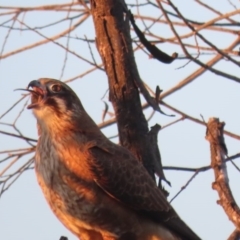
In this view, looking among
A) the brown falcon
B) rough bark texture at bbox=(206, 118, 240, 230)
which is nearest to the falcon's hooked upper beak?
the brown falcon

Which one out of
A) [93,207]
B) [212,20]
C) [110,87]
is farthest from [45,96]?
[212,20]

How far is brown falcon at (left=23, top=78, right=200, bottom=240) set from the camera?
496 centimetres

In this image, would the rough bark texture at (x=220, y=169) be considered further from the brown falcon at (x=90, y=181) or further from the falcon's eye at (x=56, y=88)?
the falcon's eye at (x=56, y=88)

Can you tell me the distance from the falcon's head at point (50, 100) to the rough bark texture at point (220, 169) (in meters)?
1.30

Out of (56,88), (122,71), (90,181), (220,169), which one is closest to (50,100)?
(56,88)

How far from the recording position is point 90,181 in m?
5.00

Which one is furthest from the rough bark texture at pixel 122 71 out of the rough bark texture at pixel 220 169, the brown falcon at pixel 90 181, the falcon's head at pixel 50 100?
the rough bark texture at pixel 220 169

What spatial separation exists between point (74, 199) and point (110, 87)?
83 cm

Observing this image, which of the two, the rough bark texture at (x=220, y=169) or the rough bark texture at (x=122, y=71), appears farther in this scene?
the rough bark texture at (x=122, y=71)

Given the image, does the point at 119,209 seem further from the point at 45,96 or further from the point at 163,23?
the point at 163,23

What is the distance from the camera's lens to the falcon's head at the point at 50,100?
523cm

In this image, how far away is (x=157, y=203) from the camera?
5254 millimetres

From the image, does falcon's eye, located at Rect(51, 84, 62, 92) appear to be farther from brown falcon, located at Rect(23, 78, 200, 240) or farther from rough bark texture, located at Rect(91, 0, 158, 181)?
rough bark texture, located at Rect(91, 0, 158, 181)

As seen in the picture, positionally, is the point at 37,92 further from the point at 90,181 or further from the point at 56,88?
the point at 90,181
